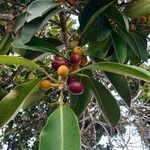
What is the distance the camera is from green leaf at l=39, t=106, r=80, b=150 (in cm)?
95

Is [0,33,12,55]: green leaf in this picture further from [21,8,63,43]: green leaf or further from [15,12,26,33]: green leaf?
[21,8,63,43]: green leaf

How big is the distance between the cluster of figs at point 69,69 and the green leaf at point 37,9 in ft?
0.43

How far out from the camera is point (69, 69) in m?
1.14

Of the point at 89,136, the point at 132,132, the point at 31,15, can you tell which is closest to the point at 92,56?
the point at 31,15

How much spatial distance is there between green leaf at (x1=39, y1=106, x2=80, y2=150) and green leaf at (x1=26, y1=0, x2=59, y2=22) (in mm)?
247

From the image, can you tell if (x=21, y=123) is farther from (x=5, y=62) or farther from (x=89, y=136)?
(x=5, y=62)

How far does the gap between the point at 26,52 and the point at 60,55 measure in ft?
0.68

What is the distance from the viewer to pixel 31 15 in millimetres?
1110

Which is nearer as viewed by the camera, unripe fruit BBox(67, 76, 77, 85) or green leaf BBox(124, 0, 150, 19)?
unripe fruit BBox(67, 76, 77, 85)

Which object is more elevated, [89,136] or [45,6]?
[89,136]

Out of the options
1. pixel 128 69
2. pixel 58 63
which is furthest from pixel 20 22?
pixel 128 69

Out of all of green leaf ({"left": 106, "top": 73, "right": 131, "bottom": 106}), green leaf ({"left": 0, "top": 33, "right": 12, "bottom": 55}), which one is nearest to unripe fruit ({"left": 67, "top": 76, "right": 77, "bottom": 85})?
green leaf ({"left": 106, "top": 73, "right": 131, "bottom": 106})

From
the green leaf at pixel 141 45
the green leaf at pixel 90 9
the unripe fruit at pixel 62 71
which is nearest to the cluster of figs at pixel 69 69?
the unripe fruit at pixel 62 71

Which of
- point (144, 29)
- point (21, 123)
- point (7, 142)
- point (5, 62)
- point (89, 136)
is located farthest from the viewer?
point (7, 142)
